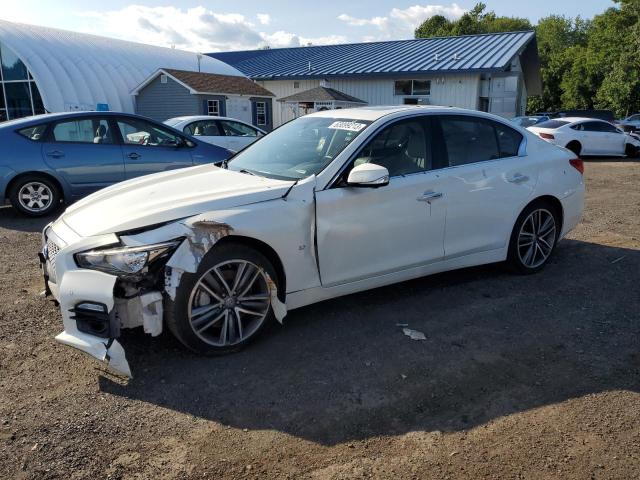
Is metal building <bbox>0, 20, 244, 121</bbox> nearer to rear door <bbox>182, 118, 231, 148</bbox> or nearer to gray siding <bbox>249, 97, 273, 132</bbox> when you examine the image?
gray siding <bbox>249, 97, 273, 132</bbox>

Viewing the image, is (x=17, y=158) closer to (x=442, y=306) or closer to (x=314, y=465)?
(x=442, y=306)

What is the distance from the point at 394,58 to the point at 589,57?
29.7m

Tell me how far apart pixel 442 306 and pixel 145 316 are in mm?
2516

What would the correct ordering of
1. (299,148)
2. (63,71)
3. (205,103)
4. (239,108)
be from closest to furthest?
(299,148)
(63,71)
(205,103)
(239,108)

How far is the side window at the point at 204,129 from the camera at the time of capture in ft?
41.3

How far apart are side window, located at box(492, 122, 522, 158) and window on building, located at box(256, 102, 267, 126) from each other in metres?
24.3

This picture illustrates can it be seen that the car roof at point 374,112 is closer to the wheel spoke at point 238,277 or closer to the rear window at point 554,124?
the wheel spoke at point 238,277

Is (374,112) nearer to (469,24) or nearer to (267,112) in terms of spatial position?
(267,112)

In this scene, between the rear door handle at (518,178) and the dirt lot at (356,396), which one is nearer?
the dirt lot at (356,396)

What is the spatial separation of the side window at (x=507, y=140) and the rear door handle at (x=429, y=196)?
1.08m

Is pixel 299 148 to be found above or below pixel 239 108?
below

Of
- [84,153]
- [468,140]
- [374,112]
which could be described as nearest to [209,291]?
→ [374,112]

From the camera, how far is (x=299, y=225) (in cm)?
387

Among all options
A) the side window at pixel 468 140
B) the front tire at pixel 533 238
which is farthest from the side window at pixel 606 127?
the side window at pixel 468 140
